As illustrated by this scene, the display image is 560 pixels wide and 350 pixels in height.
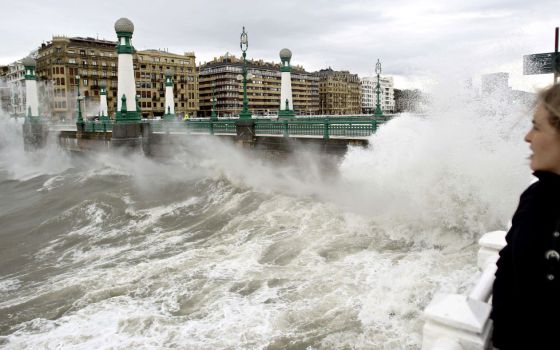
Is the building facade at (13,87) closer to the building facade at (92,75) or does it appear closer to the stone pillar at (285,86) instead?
the building facade at (92,75)

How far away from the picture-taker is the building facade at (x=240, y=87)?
12550 centimetres

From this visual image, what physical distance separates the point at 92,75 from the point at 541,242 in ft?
346

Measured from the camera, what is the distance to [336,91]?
159250 mm

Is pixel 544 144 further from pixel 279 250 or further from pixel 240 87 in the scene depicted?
pixel 240 87

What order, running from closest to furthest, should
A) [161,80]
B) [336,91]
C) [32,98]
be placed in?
[32,98] → [161,80] → [336,91]

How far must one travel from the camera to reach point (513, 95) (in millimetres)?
11453

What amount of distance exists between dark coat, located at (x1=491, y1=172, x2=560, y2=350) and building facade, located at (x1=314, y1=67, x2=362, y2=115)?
157201 millimetres

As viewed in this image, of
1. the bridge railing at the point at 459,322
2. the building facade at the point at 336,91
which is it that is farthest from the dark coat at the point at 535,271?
the building facade at the point at 336,91

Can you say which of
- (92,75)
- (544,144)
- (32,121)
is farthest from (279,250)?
(92,75)

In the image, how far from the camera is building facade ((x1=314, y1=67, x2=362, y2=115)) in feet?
513

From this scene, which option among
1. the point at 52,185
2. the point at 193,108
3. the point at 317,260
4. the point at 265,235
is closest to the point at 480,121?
the point at 317,260

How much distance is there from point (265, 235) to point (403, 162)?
4490 millimetres

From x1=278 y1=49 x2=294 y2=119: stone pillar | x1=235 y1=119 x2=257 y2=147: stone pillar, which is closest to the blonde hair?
x1=235 y1=119 x2=257 y2=147: stone pillar

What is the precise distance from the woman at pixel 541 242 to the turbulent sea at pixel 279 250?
4611 millimetres
